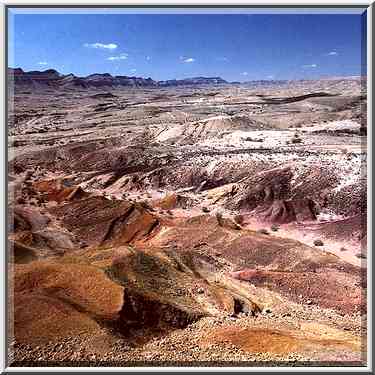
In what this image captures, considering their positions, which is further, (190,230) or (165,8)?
(190,230)

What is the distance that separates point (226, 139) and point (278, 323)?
10.3m

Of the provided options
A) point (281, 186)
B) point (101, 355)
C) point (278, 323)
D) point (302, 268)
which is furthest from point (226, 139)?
point (101, 355)

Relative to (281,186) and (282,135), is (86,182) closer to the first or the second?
(281,186)

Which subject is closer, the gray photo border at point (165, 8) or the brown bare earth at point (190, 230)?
the gray photo border at point (165, 8)

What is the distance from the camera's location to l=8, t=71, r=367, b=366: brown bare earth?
568cm

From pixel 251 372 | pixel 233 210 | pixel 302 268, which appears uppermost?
pixel 233 210

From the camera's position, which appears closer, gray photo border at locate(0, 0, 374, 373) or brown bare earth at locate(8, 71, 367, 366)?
gray photo border at locate(0, 0, 374, 373)

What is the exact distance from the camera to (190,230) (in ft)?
32.6

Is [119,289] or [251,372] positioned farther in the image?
[119,289]

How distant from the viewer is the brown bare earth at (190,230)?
568 centimetres

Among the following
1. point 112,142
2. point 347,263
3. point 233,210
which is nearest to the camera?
point 347,263

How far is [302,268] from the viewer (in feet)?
27.3

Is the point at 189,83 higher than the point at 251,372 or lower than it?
higher

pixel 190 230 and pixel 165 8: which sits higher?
pixel 165 8
